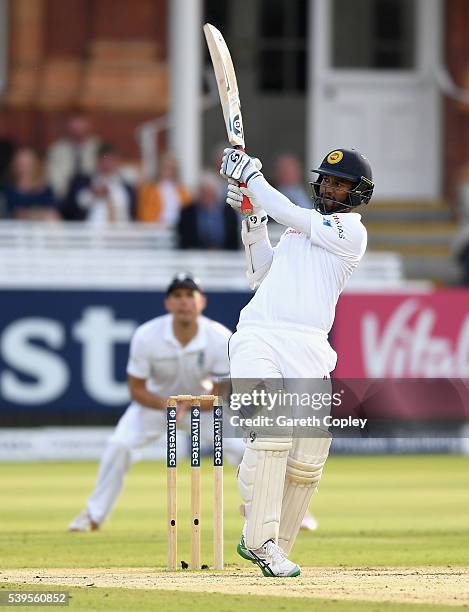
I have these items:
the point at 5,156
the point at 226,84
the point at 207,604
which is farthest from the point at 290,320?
the point at 5,156

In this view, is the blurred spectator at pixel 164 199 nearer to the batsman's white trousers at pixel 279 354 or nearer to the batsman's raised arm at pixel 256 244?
the batsman's raised arm at pixel 256 244

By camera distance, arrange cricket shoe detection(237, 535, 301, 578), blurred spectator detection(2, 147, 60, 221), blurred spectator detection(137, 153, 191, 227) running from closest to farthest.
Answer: cricket shoe detection(237, 535, 301, 578) → blurred spectator detection(2, 147, 60, 221) → blurred spectator detection(137, 153, 191, 227)

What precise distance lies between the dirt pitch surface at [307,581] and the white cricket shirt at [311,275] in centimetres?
99

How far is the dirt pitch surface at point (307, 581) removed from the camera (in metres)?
Result: 6.75

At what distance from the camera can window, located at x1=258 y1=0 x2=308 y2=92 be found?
19078mm

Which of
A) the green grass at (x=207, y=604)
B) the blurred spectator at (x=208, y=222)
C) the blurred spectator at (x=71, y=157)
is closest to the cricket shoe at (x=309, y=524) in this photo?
the green grass at (x=207, y=604)

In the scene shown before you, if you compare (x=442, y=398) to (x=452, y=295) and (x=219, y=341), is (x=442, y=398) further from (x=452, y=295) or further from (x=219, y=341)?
(x=219, y=341)

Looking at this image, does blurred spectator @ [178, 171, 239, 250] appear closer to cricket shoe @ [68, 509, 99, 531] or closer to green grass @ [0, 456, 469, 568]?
green grass @ [0, 456, 469, 568]

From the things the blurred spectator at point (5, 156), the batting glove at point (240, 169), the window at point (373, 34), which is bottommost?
the blurred spectator at point (5, 156)

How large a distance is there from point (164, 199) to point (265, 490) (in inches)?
348

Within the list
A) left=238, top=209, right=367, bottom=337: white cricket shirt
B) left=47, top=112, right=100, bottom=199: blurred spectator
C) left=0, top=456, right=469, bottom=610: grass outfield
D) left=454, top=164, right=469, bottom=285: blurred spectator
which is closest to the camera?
left=238, top=209, right=367, bottom=337: white cricket shirt

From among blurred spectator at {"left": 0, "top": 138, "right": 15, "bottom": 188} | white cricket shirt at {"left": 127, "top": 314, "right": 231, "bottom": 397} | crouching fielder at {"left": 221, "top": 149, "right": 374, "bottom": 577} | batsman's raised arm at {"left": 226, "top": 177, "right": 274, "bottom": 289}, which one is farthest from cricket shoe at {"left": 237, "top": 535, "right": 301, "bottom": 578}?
blurred spectator at {"left": 0, "top": 138, "right": 15, "bottom": 188}

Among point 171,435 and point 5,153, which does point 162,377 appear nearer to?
point 171,435

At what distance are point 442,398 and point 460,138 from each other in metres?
3.66
